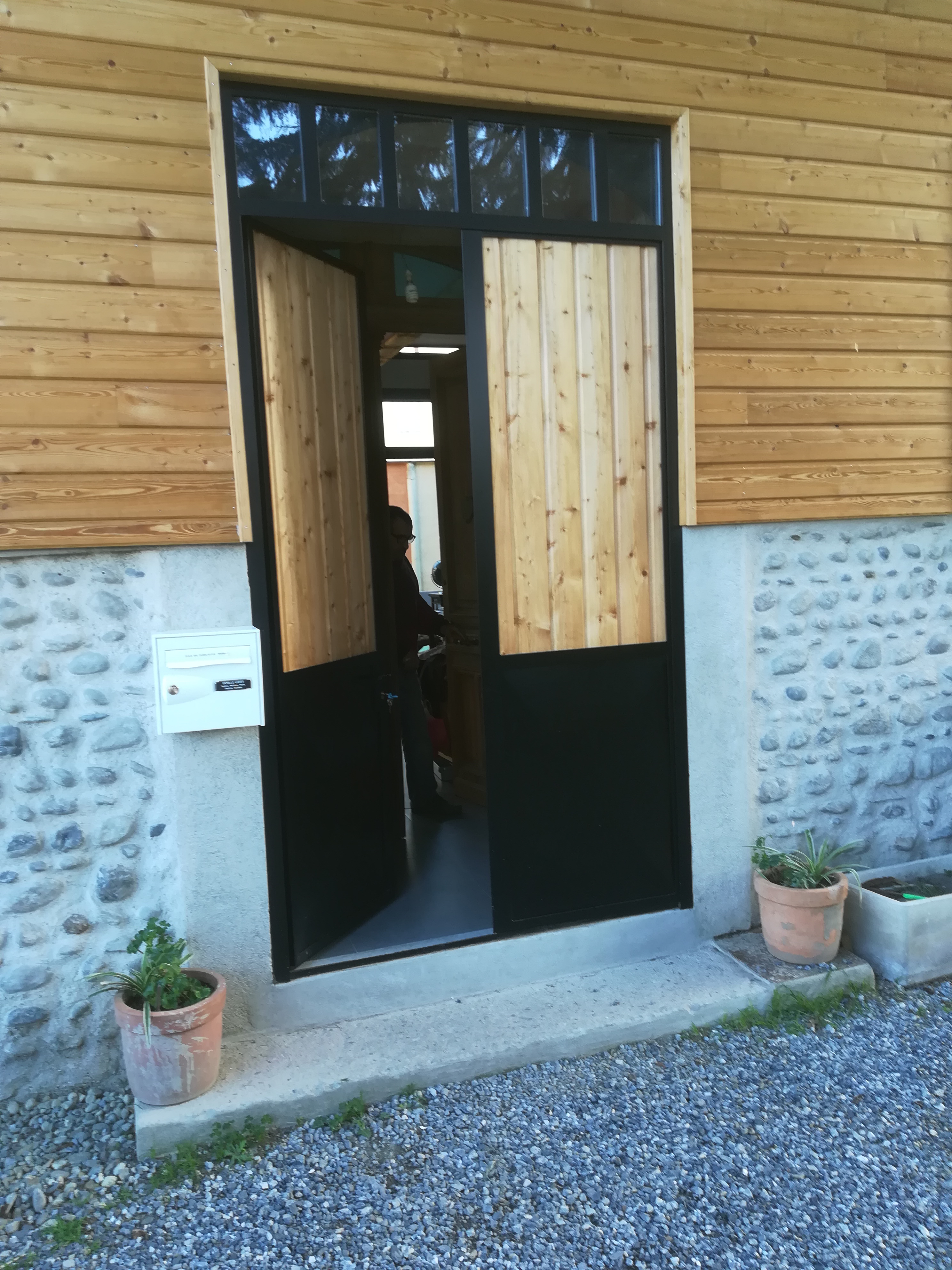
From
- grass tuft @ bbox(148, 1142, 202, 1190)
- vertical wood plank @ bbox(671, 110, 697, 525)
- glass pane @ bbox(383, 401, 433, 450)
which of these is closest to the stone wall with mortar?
grass tuft @ bbox(148, 1142, 202, 1190)

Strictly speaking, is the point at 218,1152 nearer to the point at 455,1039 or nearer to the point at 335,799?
the point at 455,1039

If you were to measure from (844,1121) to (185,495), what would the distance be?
293cm

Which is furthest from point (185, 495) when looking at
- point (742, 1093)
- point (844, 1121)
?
point (844, 1121)

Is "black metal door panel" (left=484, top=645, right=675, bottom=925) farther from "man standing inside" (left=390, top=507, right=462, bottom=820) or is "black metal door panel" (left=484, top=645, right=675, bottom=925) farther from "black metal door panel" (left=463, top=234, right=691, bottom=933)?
"man standing inside" (left=390, top=507, right=462, bottom=820)

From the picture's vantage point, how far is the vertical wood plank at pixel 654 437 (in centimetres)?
356

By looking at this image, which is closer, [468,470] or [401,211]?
[401,211]

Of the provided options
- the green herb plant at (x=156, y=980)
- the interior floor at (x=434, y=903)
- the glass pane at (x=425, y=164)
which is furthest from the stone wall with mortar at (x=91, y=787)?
the glass pane at (x=425, y=164)

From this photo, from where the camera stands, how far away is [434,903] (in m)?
3.90

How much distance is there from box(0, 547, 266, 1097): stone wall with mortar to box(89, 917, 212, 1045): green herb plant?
0.39 ft

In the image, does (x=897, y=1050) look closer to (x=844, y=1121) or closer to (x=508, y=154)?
(x=844, y=1121)

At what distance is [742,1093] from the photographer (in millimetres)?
2875

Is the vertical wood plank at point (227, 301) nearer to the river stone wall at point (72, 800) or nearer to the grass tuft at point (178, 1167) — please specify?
the river stone wall at point (72, 800)

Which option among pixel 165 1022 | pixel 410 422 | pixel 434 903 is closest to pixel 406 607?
pixel 434 903

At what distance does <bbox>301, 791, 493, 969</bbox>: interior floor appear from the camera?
11.4ft
